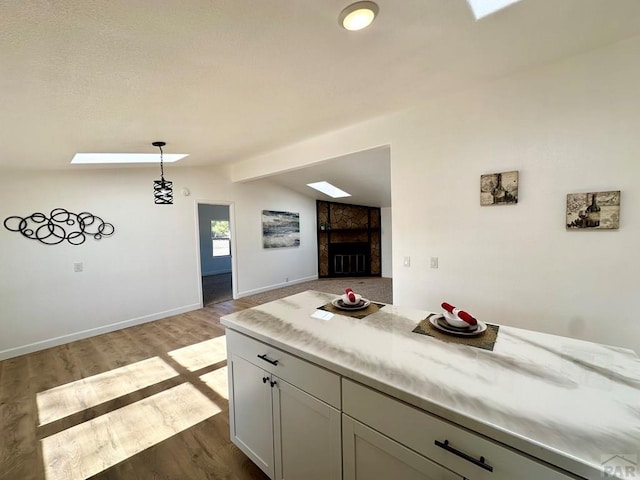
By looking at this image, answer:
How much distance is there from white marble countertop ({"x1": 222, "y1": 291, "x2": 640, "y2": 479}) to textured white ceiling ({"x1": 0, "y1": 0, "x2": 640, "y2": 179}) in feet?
4.95

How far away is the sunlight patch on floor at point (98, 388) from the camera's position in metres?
2.21

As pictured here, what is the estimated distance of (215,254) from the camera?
28.5 ft

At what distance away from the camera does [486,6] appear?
1378 mm

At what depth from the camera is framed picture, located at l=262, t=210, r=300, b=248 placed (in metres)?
6.07

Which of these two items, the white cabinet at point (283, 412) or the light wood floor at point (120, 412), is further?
the light wood floor at point (120, 412)

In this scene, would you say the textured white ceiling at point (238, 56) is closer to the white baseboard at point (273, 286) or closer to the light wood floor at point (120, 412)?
the light wood floor at point (120, 412)

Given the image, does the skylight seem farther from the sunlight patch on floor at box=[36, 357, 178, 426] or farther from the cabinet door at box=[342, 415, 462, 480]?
the sunlight patch on floor at box=[36, 357, 178, 426]

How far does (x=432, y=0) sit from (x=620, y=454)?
1742mm

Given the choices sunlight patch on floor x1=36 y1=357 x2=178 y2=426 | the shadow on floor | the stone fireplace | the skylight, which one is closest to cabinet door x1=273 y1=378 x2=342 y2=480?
sunlight patch on floor x1=36 y1=357 x2=178 y2=426

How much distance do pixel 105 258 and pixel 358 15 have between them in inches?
167

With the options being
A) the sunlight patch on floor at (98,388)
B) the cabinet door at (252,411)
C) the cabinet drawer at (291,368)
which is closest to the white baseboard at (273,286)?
the sunlight patch on floor at (98,388)

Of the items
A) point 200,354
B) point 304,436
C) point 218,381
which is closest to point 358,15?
point 304,436

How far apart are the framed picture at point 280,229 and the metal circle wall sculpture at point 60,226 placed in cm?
280

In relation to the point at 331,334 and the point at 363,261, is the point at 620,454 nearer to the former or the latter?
the point at 331,334
